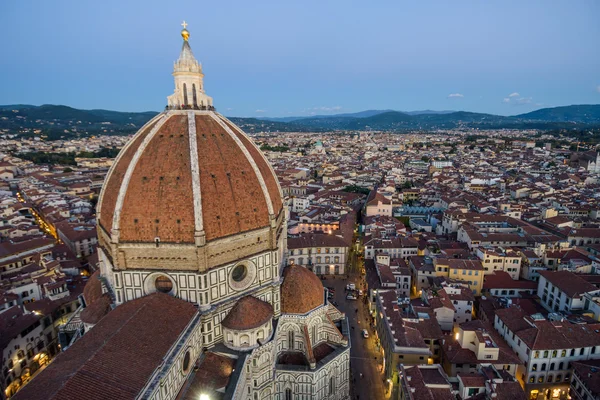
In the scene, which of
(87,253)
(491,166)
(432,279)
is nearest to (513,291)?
(432,279)

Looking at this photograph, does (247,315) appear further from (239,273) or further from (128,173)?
(128,173)

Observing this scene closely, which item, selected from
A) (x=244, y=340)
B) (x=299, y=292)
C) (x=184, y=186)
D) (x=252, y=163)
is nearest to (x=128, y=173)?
(x=184, y=186)

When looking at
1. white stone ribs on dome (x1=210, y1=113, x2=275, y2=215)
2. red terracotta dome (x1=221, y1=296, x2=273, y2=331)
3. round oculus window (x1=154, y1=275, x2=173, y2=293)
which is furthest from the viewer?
white stone ribs on dome (x1=210, y1=113, x2=275, y2=215)

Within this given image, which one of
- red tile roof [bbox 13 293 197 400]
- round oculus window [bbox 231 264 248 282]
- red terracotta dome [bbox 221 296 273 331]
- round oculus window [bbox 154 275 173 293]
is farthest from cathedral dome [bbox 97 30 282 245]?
red terracotta dome [bbox 221 296 273 331]

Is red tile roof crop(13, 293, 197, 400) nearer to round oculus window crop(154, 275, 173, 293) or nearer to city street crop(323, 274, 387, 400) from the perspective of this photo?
round oculus window crop(154, 275, 173, 293)

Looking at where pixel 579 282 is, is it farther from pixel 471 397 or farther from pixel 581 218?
pixel 581 218

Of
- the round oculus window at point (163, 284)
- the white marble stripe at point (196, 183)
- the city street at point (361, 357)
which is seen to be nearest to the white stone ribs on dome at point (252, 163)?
the white marble stripe at point (196, 183)

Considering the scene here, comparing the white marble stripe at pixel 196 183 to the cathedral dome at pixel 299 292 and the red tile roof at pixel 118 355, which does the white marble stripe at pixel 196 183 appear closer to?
the red tile roof at pixel 118 355
